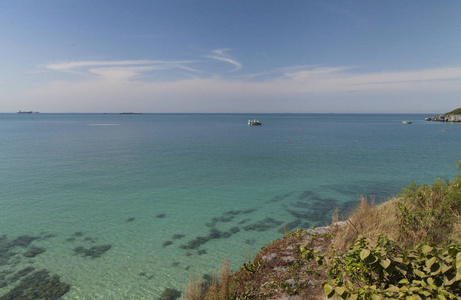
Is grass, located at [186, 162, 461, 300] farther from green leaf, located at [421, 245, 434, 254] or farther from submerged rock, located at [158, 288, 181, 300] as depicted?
green leaf, located at [421, 245, 434, 254]

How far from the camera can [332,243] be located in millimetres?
8508

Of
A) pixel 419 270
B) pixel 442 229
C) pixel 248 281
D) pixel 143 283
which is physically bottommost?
pixel 143 283

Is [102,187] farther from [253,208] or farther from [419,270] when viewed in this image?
[419,270]

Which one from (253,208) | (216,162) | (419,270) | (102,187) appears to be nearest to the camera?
(419,270)

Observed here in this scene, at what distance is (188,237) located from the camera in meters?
13.1

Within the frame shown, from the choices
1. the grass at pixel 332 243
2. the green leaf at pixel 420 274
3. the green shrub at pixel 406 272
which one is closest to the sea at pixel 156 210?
the grass at pixel 332 243

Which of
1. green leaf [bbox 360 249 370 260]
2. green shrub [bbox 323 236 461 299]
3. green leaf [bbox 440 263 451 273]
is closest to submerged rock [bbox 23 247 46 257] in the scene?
green shrub [bbox 323 236 461 299]

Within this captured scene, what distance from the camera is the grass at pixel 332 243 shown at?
652 cm

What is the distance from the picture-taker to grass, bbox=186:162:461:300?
6523mm

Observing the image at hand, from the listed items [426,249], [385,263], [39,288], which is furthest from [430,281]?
[39,288]

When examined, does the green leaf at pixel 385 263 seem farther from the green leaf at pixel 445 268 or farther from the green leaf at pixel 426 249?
the green leaf at pixel 445 268

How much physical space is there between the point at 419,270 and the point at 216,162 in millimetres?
29225

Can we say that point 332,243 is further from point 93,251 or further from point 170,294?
point 93,251

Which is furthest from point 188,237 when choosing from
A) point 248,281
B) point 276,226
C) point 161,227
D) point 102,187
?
point 102,187
